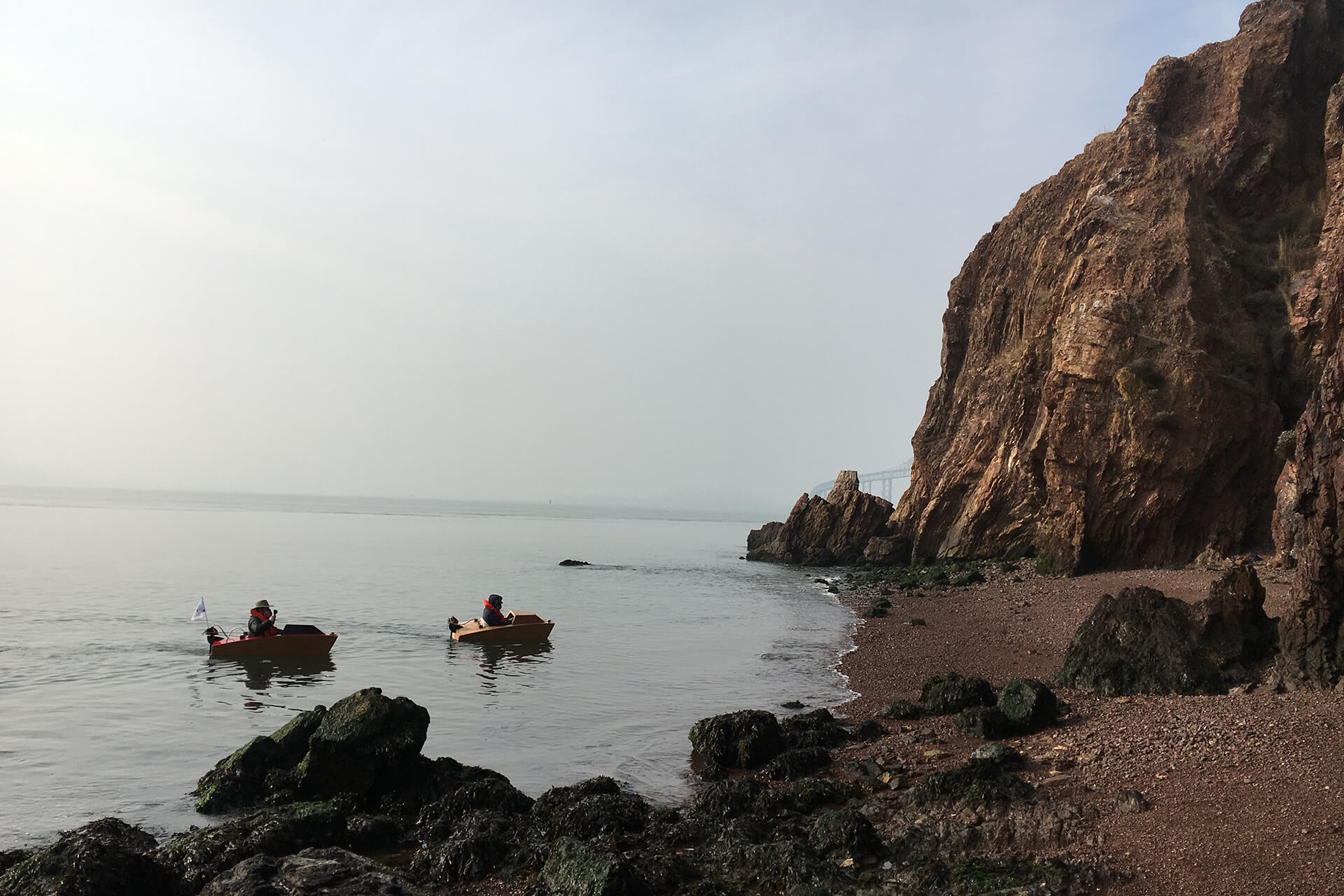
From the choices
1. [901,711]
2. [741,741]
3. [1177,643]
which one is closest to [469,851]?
[741,741]

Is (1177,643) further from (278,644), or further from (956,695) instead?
(278,644)

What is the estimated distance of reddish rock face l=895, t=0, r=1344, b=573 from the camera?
3175 cm

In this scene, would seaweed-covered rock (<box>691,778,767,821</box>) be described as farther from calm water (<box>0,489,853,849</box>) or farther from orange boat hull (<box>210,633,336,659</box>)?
orange boat hull (<box>210,633,336,659</box>)

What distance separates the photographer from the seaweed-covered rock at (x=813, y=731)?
12984 mm

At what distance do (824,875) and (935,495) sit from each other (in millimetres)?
40941

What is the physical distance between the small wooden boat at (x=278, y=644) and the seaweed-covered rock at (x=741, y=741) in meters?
14.0

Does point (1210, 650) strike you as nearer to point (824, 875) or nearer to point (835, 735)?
point (835, 735)

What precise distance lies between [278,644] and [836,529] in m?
43.7

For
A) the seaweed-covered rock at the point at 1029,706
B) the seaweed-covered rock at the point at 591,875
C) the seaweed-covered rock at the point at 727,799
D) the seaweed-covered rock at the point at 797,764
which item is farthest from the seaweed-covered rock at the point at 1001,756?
the seaweed-covered rock at the point at 591,875

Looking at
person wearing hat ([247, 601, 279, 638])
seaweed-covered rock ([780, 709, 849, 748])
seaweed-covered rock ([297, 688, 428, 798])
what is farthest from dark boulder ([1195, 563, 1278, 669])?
person wearing hat ([247, 601, 279, 638])

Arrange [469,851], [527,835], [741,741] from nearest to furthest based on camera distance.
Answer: [469,851] → [527,835] → [741,741]

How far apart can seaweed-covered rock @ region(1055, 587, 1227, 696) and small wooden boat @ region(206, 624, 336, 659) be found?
61.7 feet

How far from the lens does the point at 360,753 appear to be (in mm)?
11305

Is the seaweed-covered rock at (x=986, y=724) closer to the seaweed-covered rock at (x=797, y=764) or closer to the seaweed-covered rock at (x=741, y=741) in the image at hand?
the seaweed-covered rock at (x=797, y=764)
